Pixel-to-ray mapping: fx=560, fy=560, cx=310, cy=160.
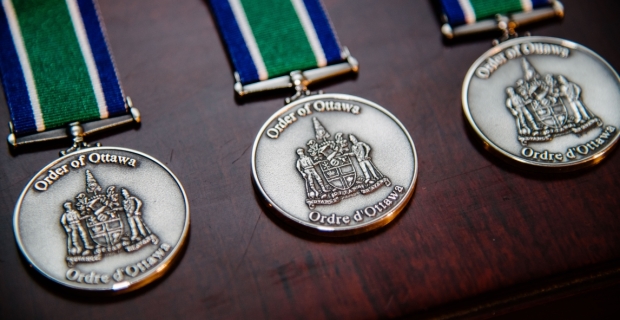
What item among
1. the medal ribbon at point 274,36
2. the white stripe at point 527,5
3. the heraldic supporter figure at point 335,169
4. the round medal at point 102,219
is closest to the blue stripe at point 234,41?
the medal ribbon at point 274,36

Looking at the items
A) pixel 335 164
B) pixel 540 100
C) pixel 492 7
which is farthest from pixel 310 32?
pixel 540 100

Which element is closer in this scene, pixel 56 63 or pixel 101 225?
pixel 101 225

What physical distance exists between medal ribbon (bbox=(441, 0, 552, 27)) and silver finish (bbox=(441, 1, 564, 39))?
0.02 metres

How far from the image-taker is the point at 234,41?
1.72m

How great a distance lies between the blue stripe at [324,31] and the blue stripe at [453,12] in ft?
1.22

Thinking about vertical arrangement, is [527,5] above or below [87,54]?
below

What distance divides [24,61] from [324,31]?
90cm

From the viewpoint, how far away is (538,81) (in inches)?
66.5

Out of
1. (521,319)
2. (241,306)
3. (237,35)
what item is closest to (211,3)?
(237,35)

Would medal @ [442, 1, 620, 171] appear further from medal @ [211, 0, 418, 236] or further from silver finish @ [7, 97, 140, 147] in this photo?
silver finish @ [7, 97, 140, 147]

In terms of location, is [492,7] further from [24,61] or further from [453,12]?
[24,61]

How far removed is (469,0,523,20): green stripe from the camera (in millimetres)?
1827

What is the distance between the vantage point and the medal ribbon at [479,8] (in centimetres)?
179

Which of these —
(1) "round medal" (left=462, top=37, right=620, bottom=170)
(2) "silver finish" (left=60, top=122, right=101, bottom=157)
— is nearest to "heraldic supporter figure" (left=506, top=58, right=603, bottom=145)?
(1) "round medal" (left=462, top=37, right=620, bottom=170)
